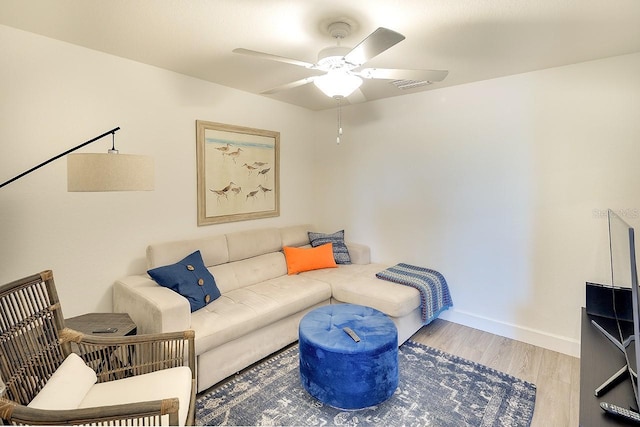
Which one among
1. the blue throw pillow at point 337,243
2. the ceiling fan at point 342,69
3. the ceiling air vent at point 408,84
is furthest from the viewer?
the blue throw pillow at point 337,243

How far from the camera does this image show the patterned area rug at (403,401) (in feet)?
6.52

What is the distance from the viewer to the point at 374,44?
151 centimetres

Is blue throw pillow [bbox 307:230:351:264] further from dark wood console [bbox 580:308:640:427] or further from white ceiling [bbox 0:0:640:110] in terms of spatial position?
dark wood console [bbox 580:308:640:427]

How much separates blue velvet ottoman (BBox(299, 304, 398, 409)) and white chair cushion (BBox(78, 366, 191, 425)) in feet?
2.65

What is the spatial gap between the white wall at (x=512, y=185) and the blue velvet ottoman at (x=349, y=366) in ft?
5.10

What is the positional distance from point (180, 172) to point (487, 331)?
3436mm

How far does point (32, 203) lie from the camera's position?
2.20 metres

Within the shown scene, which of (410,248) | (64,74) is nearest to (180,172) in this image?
(64,74)

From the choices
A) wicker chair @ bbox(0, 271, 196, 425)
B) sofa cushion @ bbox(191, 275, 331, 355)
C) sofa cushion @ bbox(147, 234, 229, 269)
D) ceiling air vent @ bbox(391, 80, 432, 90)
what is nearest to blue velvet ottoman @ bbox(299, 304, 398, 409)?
sofa cushion @ bbox(191, 275, 331, 355)

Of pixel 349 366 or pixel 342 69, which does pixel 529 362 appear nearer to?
pixel 349 366

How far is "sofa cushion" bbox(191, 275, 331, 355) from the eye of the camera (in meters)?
2.26

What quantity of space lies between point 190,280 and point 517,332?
304cm

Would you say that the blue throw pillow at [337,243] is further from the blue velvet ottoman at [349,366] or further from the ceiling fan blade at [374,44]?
the ceiling fan blade at [374,44]

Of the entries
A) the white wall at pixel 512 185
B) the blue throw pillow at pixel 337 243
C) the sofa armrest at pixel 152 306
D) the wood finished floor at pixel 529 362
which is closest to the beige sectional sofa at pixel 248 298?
the sofa armrest at pixel 152 306
